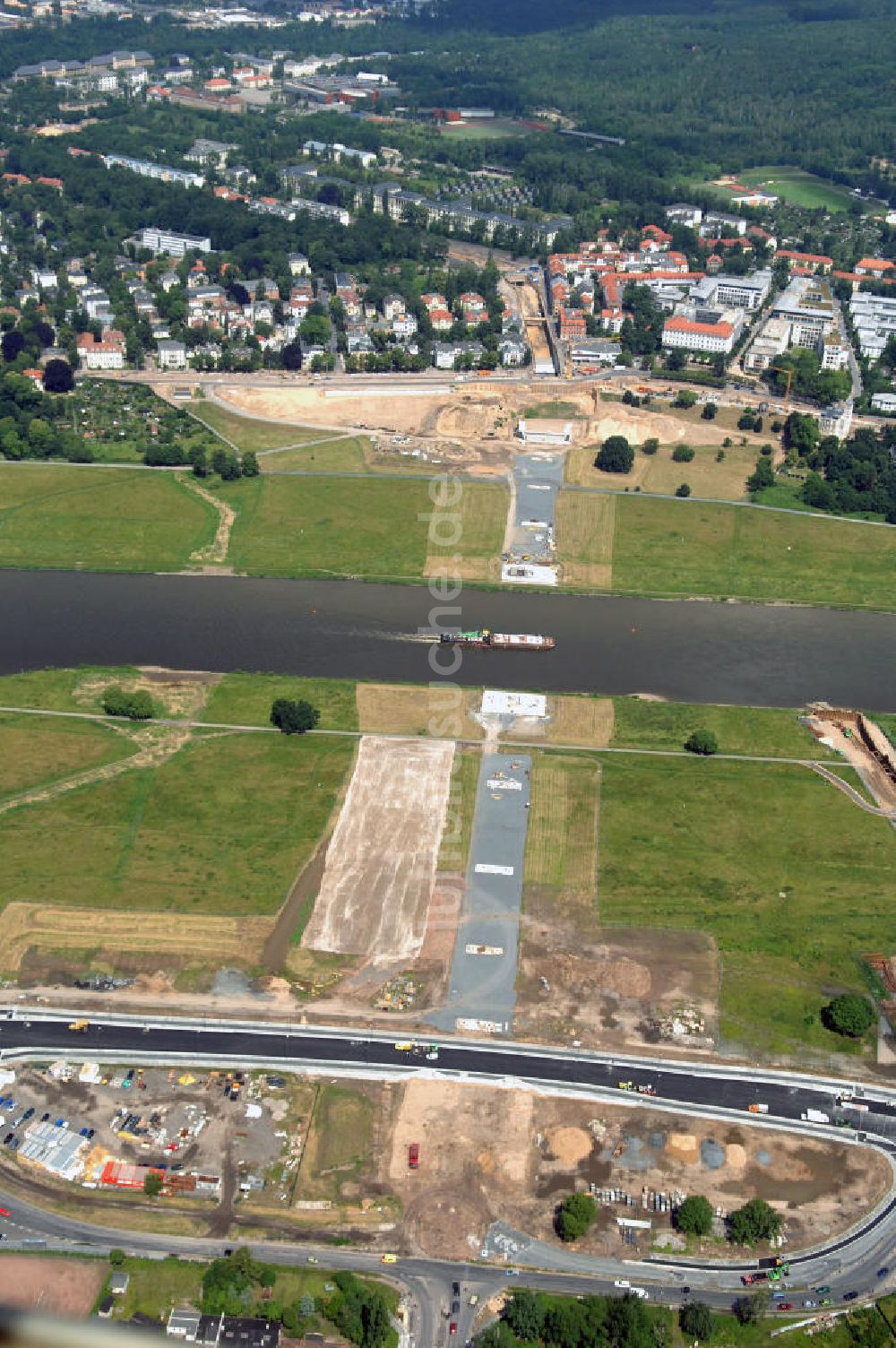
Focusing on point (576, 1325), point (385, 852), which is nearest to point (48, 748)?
point (385, 852)

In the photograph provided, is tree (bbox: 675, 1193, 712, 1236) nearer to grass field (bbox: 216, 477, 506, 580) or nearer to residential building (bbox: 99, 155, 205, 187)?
grass field (bbox: 216, 477, 506, 580)

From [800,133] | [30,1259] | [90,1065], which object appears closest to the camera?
[30,1259]

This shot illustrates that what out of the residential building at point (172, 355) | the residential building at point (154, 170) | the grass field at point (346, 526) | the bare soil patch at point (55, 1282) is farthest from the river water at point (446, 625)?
the residential building at point (154, 170)

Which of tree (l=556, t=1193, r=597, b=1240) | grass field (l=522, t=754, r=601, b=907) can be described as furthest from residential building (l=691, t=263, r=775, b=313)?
tree (l=556, t=1193, r=597, b=1240)

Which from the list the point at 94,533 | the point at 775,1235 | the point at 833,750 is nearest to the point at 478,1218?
the point at 775,1235

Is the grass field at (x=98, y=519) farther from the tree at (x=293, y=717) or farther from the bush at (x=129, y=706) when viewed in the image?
the tree at (x=293, y=717)

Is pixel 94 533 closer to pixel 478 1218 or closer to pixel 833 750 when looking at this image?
pixel 833 750
